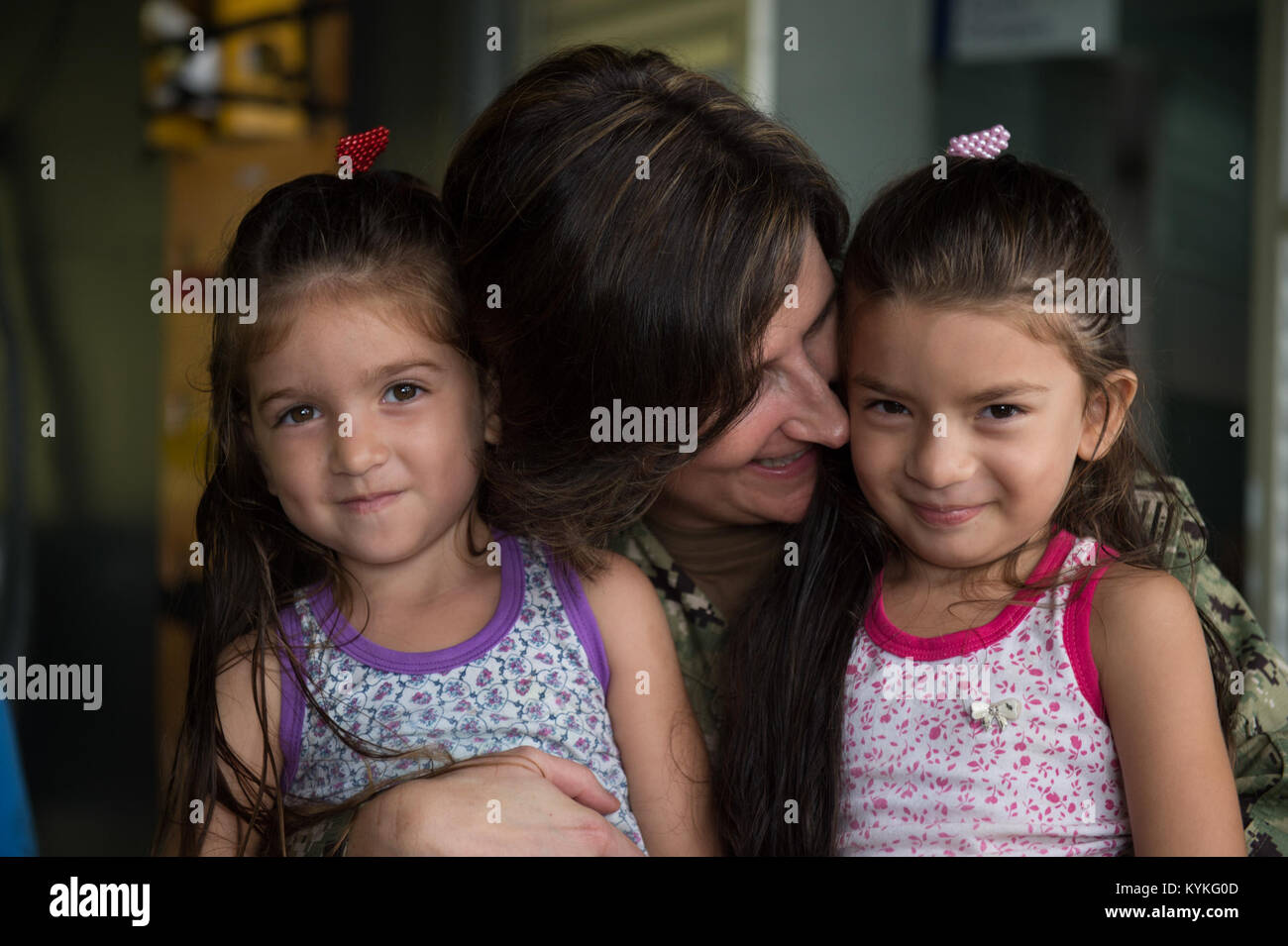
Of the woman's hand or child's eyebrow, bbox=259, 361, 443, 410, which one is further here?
child's eyebrow, bbox=259, 361, 443, 410

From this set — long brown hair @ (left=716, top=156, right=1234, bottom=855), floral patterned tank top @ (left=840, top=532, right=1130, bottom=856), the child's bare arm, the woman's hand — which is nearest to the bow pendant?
floral patterned tank top @ (left=840, top=532, right=1130, bottom=856)

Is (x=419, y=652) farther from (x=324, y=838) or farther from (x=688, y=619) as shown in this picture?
(x=688, y=619)

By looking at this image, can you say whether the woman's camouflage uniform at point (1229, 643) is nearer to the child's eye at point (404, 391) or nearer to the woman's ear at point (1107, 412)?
the woman's ear at point (1107, 412)

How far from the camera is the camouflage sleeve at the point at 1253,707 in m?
1.29

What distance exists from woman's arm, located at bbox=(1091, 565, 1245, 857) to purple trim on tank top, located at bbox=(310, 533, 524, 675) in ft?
2.01

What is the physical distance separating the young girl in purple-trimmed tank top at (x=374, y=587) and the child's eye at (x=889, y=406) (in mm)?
333

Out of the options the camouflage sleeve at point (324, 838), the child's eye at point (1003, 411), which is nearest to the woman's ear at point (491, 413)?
the camouflage sleeve at point (324, 838)

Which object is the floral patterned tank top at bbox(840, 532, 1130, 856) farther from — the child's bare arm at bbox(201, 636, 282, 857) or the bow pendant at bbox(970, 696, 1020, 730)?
the child's bare arm at bbox(201, 636, 282, 857)

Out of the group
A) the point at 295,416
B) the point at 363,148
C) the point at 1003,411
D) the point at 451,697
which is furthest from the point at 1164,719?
the point at 363,148

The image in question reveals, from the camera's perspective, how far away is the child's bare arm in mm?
1289

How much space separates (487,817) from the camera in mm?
1170

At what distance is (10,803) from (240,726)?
0.22 m
